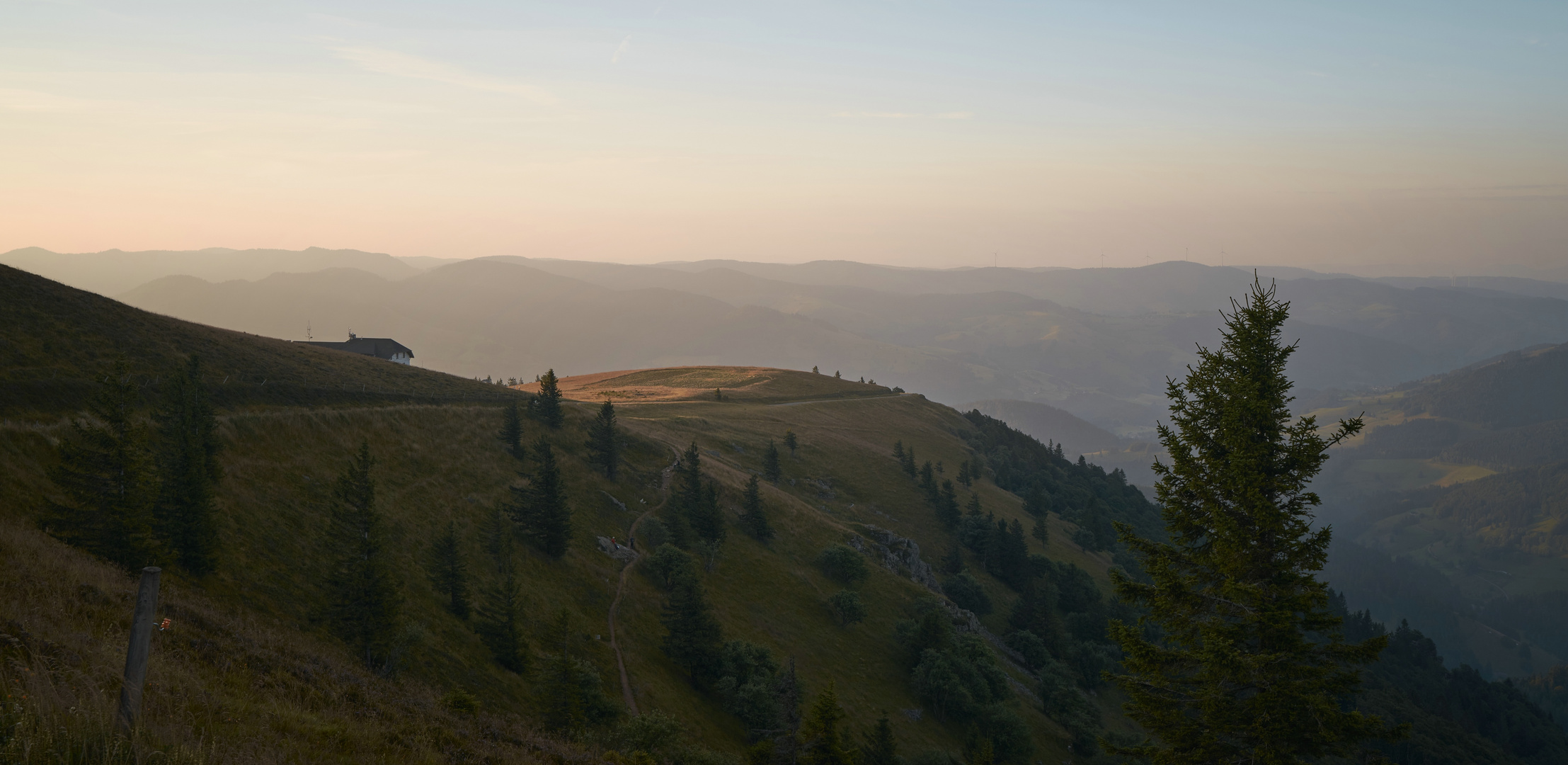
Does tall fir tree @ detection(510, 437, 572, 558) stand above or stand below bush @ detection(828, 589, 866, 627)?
above

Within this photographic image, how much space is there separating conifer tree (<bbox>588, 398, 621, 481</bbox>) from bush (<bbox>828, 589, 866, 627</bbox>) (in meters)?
24.9

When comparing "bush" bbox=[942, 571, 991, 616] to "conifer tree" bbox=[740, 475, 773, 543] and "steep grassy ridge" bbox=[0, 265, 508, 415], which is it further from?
"steep grassy ridge" bbox=[0, 265, 508, 415]

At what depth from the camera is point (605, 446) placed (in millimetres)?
72188

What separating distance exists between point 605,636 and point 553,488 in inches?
482

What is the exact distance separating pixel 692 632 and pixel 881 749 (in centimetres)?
1467

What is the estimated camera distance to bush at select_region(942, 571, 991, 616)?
88.1 metres

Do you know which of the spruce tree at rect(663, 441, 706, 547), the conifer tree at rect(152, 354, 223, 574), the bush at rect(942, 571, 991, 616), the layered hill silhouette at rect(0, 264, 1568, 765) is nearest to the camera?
the layered hill silhouette at rect(0, 264, 1568, 765)

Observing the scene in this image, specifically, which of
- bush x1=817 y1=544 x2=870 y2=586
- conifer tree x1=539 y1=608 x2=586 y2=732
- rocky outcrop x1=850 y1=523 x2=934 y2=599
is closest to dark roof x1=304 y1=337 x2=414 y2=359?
rocky outcrop x1=850 y1=523 x2=934 y2=599

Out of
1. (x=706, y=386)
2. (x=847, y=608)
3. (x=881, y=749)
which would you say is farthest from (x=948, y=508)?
(x=706, y=386)

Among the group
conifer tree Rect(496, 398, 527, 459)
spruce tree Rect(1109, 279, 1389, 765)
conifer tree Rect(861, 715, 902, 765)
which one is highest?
spruce tree Rect(1109, 279, 1389, 765)

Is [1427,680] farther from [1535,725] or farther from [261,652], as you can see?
[261,652]

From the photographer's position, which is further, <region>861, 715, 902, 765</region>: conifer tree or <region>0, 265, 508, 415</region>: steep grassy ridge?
<region>861, 715, 902, 765</region>: conifer tree

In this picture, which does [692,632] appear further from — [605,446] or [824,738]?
[605,446]

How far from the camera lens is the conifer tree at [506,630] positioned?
3969 centimetres
